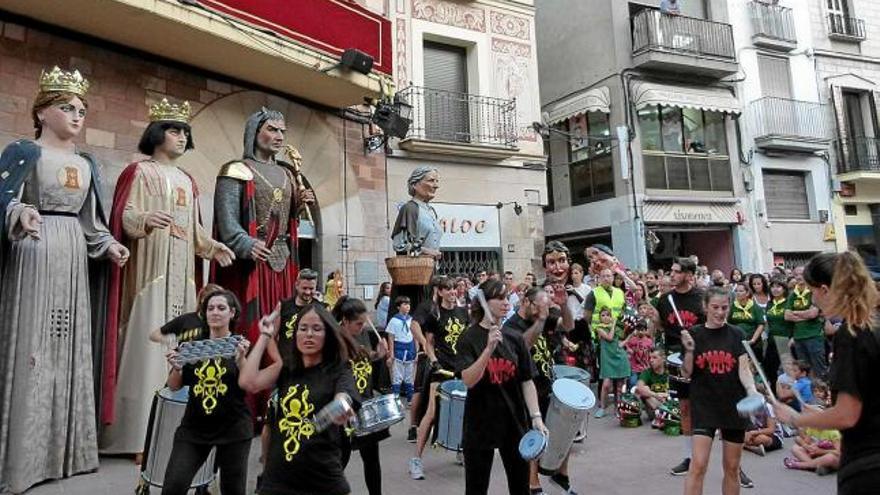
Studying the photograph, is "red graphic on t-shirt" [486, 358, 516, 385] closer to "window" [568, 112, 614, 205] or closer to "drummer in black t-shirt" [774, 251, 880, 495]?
"drummer in black t-shirt" [774, 251, 880, 495]

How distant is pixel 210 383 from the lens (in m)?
3.50

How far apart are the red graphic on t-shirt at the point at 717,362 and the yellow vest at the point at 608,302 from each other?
347cm

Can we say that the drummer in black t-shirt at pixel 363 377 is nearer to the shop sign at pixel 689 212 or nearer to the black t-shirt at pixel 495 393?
the black t-shirt at pixel 495 393

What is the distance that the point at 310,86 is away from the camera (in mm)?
9516

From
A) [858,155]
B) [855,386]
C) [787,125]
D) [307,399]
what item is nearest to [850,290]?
[855,386]

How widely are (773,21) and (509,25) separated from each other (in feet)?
29.9

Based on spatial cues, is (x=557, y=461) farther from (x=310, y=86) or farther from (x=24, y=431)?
(x=310, y=86)

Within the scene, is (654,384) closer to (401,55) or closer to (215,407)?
(215,407)

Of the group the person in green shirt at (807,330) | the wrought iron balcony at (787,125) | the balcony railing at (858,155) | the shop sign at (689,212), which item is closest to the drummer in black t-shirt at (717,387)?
the person in green shirt at (807,330)

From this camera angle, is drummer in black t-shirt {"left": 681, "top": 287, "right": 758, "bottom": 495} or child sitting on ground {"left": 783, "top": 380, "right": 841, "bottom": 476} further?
child sitting on ground {"left": 783, "top": 380, "right": 841, "bottom": 476}

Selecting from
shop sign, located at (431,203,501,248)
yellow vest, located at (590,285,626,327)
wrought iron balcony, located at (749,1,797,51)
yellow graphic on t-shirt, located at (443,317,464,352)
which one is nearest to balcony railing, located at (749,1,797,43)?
wrought iron balcony, located at (749,1,797,51)

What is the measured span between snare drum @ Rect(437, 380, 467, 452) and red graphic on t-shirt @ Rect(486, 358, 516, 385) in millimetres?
960

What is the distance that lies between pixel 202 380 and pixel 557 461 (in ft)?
7.22

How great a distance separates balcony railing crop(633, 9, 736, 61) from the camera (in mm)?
15750
